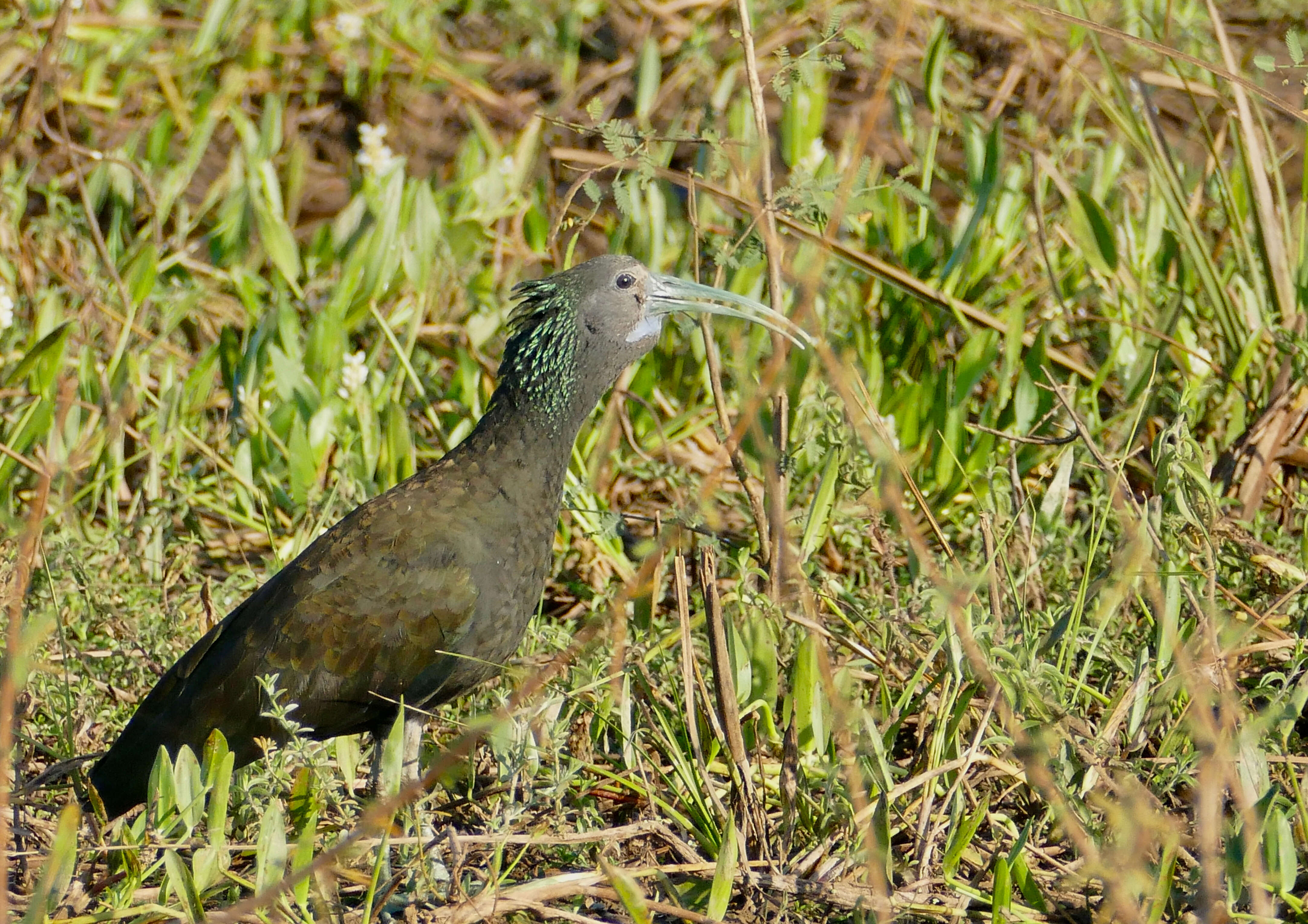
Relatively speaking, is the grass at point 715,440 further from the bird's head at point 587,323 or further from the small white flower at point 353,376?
the bird's head at point 587,323

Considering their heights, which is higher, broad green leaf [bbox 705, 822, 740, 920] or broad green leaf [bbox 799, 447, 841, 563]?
broad green leaf [bbox 799, 447, 841, 563]

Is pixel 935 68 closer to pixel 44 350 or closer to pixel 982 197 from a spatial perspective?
pixel 982 197

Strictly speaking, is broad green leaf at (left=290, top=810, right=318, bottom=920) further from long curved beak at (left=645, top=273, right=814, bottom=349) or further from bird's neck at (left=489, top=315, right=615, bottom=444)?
long curved beak at (left=645, top=273, right=814, bottom=349)

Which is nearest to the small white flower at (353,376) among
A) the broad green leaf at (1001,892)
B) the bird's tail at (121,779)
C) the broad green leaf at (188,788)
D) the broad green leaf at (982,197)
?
the bird's tail at (121,779)

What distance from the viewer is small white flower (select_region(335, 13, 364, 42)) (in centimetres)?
666

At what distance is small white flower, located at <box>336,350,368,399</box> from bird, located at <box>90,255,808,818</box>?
1.17 metres

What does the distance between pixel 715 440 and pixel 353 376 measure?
1.29 meters

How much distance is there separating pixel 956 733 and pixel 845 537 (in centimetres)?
125

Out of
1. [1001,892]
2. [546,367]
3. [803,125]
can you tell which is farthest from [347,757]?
[803,125]

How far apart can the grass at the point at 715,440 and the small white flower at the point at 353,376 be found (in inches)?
0.6

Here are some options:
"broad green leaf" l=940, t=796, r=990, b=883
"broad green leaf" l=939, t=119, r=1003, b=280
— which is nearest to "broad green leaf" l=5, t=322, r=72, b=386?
"broad green leaf" l=939, t=119, r=1003, b=280

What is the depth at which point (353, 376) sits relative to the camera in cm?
484

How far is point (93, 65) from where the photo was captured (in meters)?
6.43

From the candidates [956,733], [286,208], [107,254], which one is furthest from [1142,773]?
[286,208]
